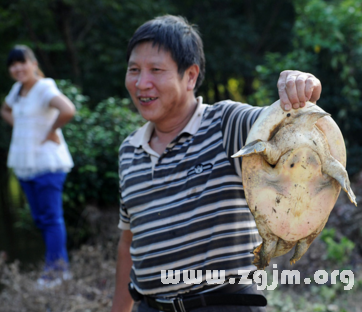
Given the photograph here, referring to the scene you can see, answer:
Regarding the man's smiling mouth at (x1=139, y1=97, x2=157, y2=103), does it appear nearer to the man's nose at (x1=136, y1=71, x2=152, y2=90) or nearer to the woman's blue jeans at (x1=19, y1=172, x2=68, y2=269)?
the man's nose at (x1=136, y1=71, x2=152, y2=90)

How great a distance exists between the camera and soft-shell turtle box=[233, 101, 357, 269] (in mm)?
1360

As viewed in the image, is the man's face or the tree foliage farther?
the tree foliage

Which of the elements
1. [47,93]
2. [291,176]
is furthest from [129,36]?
[291,176]

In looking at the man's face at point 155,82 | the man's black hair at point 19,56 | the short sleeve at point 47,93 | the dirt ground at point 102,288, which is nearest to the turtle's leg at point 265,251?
the man's face at point 155,82

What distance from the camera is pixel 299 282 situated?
14.1ft

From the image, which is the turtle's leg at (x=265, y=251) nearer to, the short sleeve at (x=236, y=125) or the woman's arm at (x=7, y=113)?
the short sleeve at (x=236, y=125)

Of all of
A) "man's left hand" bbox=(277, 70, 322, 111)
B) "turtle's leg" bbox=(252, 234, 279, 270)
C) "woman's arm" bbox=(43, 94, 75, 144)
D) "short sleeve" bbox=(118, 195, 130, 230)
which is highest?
"man's left hand" bbox=(277, 70, 322, 111)

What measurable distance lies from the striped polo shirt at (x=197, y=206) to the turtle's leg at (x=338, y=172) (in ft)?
1.36

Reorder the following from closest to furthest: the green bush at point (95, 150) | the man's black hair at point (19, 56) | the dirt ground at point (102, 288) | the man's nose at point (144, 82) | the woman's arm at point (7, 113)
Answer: the man's nose at point (144, 82) < the dirt ground at point (102, 288) < the man's black hair at point (19, 56) < the woman's arm at point (7, 113) < the green bush at point (95, 150)

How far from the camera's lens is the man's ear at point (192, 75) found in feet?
6.71

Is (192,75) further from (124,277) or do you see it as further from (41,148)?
(41,148)

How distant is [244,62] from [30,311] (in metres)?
12.6

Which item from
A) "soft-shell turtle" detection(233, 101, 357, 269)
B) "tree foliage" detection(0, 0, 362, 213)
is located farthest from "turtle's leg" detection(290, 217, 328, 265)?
"tree foliage" detection(0, 0, 362, 213)

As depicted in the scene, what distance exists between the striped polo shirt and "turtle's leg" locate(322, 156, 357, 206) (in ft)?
1.36
